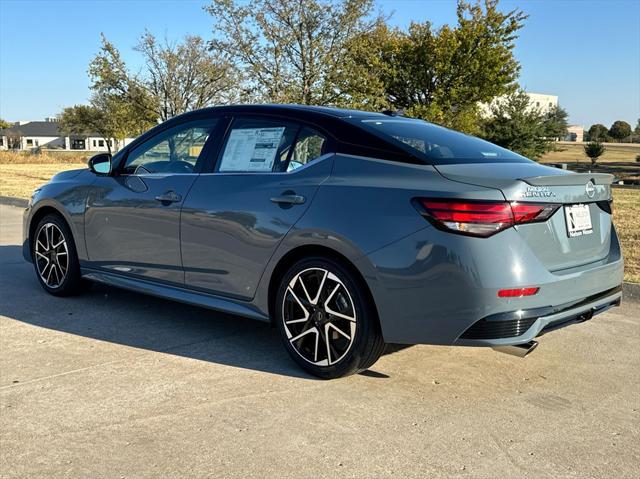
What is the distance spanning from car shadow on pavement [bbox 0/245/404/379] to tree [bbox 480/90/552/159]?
1289 inches

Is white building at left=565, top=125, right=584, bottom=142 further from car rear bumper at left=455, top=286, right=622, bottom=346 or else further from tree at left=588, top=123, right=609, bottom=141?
car rear bumper at left=455, top=286, right=622, bottom=346

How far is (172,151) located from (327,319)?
1942 millimetres

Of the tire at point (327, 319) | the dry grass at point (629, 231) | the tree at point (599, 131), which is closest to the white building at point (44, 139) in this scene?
the tree at point (599, 131)

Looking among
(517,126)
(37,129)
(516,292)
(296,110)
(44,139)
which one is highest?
(37,129)

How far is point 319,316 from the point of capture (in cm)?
386

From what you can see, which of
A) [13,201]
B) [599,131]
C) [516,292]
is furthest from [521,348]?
[599,131]

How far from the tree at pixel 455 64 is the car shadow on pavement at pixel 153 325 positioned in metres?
27.4

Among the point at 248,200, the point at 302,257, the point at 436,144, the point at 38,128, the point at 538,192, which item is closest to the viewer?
the point at 538,192

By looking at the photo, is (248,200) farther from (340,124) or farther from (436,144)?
(436,144)

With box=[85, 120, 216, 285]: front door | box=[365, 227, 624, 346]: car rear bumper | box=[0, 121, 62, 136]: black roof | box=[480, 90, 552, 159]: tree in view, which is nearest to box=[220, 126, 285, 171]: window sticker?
box=[85, 120, 216, 285]: front door

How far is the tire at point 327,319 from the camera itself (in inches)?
144

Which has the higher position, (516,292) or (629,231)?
(516,292)

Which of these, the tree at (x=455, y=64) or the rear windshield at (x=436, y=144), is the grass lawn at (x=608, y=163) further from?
the rear windshield at (x=436, y=144)

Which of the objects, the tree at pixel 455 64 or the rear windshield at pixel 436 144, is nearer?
the rear windshield at pixel 436 144
